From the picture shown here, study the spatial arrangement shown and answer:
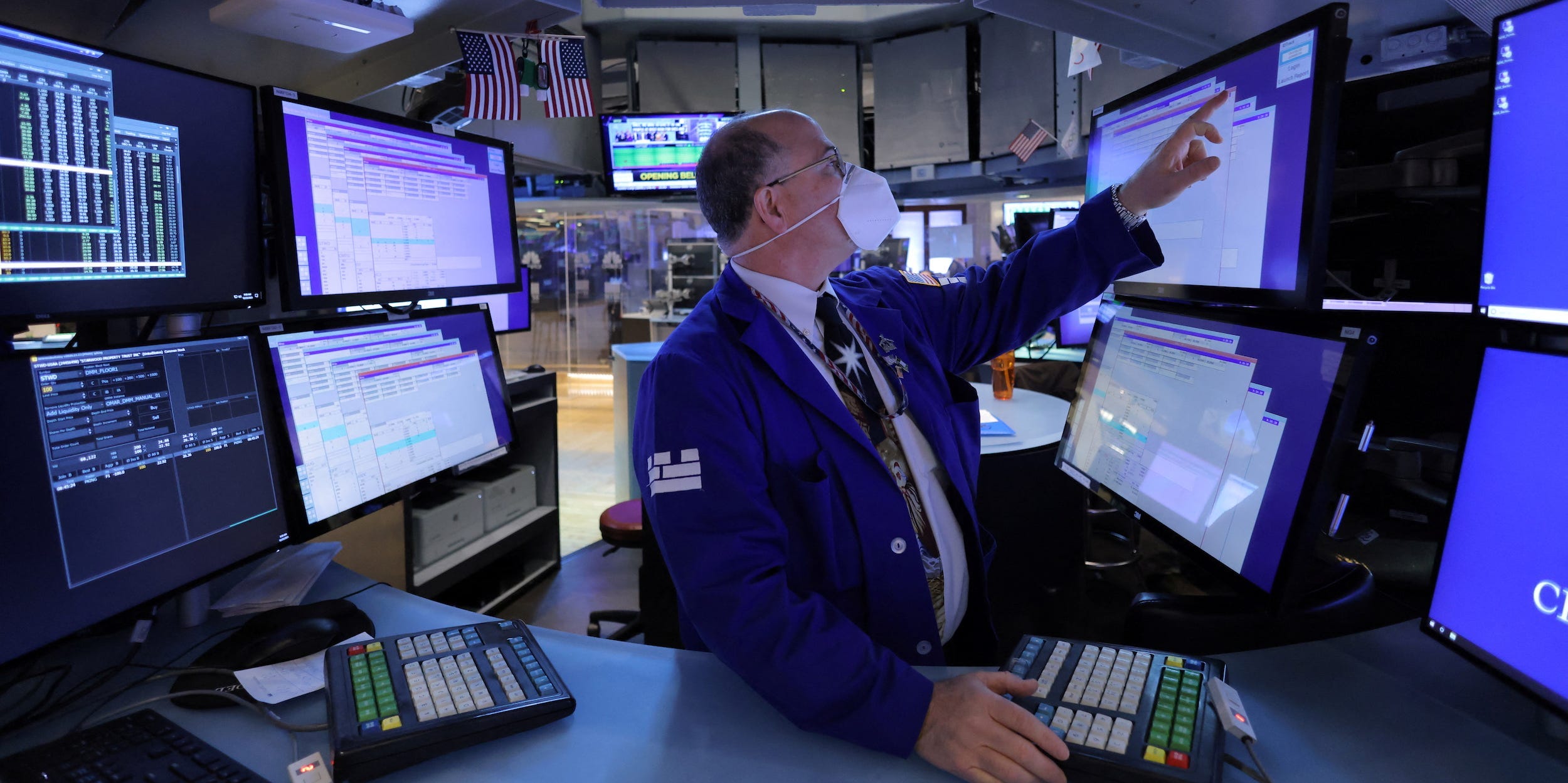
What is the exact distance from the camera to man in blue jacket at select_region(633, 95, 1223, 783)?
0.95 m

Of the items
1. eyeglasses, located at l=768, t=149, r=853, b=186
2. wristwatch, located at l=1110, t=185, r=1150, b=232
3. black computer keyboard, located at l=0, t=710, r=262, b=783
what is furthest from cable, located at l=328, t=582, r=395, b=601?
wristwatch, located at l=1110, t=185, r=1150, b=232

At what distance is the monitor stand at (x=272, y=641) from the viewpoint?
1.05 meters

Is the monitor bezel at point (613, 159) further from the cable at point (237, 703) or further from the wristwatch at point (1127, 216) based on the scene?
the cable at point (237, 703)

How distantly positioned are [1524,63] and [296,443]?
1.60 meters

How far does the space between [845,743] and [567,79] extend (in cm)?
379

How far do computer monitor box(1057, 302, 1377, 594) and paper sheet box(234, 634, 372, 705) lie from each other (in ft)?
3.88

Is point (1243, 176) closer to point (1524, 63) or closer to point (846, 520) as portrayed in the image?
point (1524, 63)

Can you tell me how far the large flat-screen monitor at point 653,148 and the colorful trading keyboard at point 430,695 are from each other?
6064mm

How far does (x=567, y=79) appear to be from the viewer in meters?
4.01

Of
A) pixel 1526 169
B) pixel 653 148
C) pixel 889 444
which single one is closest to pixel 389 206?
pixel 889 444

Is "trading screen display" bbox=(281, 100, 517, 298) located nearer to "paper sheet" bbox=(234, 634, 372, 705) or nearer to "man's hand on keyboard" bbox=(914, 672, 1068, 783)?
"paper sheet" bbox=(234, 634, 372, 705)

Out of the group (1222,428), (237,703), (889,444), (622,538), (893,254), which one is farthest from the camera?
(893,254)

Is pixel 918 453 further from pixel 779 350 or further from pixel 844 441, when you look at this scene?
pixel 779 350

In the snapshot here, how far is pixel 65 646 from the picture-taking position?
1.17m
